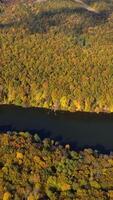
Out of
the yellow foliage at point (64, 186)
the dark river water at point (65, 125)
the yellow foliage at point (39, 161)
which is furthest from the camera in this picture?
the dark river water at point (65, 125)

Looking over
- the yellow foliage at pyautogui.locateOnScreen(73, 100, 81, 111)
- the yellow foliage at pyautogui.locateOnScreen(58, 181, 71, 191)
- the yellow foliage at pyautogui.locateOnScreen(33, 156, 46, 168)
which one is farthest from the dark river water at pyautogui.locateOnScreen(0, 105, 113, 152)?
the yellow foliage at pyautogui.locateOnScreen(58, 181, 71, 191)

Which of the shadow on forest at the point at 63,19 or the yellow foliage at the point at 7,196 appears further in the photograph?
the shadow on forest at the point at 63,19

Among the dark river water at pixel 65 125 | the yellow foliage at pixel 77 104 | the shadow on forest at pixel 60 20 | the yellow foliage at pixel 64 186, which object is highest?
the shadow on forest at pixel 60 20

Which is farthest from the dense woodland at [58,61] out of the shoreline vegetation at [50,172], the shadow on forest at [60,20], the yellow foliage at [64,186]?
the yellow foliage at [64,186]

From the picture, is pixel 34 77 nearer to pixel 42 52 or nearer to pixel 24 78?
pixel 24 78

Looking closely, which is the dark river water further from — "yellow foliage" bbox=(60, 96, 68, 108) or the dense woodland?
the dense woodland

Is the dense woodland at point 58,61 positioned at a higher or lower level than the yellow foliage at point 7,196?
higher

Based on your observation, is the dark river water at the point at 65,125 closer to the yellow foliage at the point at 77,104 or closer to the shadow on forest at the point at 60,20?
the yellow foliage at the point at 77,104

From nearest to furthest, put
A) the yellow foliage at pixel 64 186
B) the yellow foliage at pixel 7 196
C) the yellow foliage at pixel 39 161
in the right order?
the yellow foliage at pixel 7 196, the yellow foliage at pixel 64 186, the yellow foliage at pixel 39 161
